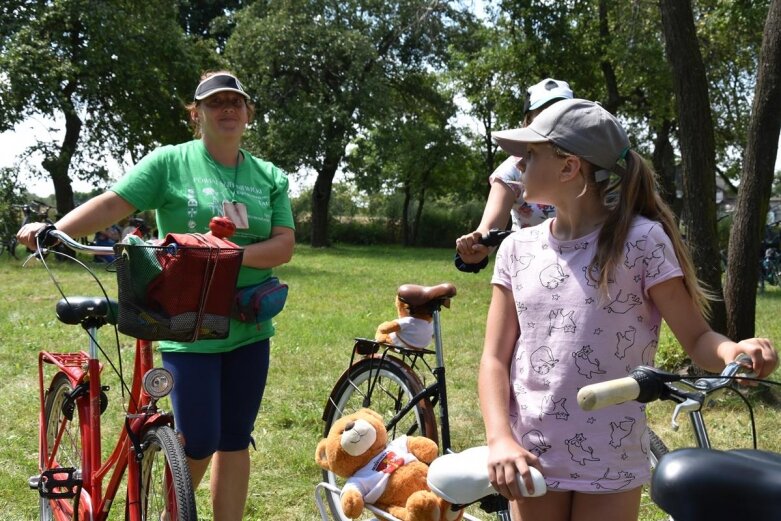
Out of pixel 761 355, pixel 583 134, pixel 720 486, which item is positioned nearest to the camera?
pixel 720 486

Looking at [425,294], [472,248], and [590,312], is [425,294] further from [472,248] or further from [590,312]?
[590,312]

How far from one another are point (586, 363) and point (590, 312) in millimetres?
125

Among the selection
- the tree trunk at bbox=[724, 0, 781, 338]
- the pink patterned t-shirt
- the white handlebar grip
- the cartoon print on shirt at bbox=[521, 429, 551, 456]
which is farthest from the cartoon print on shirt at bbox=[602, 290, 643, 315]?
the tree trunk at bbox=[724, 0, 781, 338]

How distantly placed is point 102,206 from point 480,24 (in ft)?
90.2

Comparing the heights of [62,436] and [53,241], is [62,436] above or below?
below

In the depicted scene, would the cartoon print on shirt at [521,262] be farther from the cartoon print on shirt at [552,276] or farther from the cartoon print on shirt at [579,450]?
the cartoon print on shirt at [579,450]

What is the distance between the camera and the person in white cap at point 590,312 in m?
1.98

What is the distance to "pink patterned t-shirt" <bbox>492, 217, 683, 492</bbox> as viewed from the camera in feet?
6.50

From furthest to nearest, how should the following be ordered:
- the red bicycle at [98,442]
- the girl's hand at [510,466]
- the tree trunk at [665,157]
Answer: the tree trunk at [665,157] < the red bicycle at [98,442] < the girl's hand at [510,466]

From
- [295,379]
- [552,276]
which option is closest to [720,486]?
[552,276]

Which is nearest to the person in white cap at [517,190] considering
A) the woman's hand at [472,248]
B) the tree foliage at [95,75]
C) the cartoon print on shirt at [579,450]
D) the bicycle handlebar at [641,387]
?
the woman's hand at [472,248]

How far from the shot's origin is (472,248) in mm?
2838

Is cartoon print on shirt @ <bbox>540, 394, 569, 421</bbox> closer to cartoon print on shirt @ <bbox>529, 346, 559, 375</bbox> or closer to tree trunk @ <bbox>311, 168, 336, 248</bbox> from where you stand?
cartoon print on shirt @ <bbox>529, 346, 559, 375</bbox>

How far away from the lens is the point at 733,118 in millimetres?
23797
